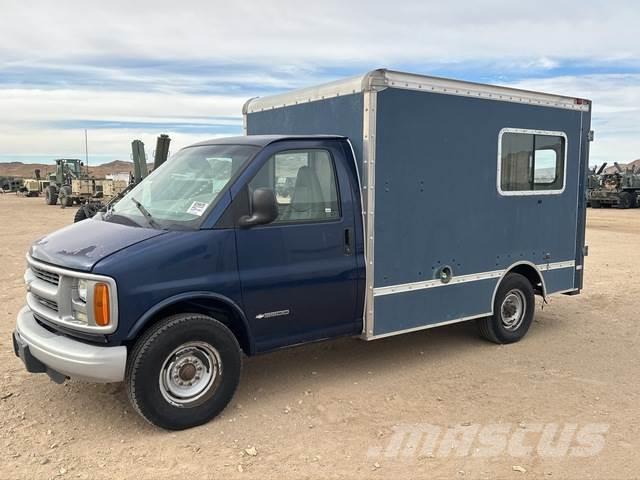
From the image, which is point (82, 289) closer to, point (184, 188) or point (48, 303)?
point (48, 303)

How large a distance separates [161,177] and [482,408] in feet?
10.7

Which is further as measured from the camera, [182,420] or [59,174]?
[59,174]

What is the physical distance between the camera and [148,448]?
4.11 metres

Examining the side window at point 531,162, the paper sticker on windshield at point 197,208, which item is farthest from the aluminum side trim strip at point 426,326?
the paper sticker on windshield at point 197,208

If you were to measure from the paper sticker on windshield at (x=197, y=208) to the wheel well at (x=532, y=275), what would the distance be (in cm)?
367

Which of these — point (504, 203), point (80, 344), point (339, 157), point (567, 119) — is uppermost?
point (567, 119)

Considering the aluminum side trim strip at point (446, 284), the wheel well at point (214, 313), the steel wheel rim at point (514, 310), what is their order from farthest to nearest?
the steel wheel rim at point (514, 310)
the aluminum side trim strip at point (446, 284)
the wheel well at point (214, 313)

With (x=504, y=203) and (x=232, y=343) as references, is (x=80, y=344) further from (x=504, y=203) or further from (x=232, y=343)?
(x=504, y=203)

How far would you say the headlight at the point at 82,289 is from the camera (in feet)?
13.3

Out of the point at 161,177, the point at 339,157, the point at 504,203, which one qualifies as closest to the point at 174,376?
the point at 161,177

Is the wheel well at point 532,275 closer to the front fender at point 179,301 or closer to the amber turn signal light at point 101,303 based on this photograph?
the front fender at point 179,301

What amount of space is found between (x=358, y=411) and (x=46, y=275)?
256cm

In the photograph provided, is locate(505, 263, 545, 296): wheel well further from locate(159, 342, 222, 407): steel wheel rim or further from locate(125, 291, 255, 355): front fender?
locate(159, 342, 222, 407): steel wheel rim

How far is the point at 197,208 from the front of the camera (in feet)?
15.0
